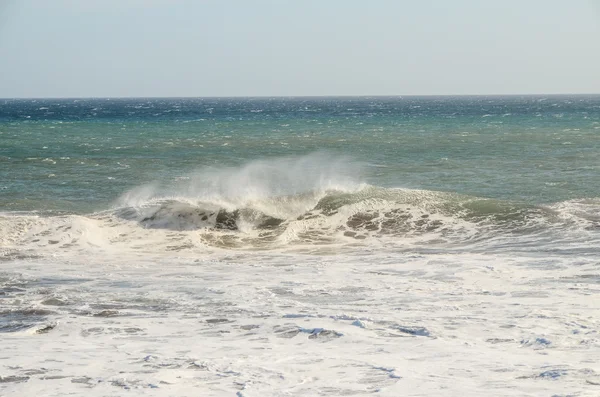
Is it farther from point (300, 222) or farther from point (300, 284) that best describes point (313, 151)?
point (300, 284)

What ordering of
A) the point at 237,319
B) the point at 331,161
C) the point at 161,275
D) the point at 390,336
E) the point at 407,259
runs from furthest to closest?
the point at 331,161 < the point at 407,259 < the point at 161,275 < the point at 237,319 < the point at 390,336

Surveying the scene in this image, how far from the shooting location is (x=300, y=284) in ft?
41.6

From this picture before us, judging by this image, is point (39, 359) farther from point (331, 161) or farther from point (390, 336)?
point (331, 161)

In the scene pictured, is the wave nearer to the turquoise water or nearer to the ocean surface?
the ocean surface

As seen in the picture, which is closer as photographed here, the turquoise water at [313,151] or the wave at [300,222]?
the wave at [300,222]

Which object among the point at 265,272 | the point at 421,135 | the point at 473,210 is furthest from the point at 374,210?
the point at 421,135

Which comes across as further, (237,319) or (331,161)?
(331,161)

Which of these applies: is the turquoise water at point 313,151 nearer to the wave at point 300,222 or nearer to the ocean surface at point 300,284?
the ocean surface at point 300,284

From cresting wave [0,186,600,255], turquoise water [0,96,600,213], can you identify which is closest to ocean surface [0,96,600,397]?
cresting wave [0,186,600,255]

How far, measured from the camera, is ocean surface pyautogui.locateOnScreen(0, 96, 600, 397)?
812 cm

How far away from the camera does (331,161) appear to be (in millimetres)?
36969

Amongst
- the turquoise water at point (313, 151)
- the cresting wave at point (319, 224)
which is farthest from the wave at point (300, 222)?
the turquoise water at point (313, 151)

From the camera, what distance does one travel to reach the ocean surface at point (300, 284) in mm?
8125

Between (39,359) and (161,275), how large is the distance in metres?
5.08
